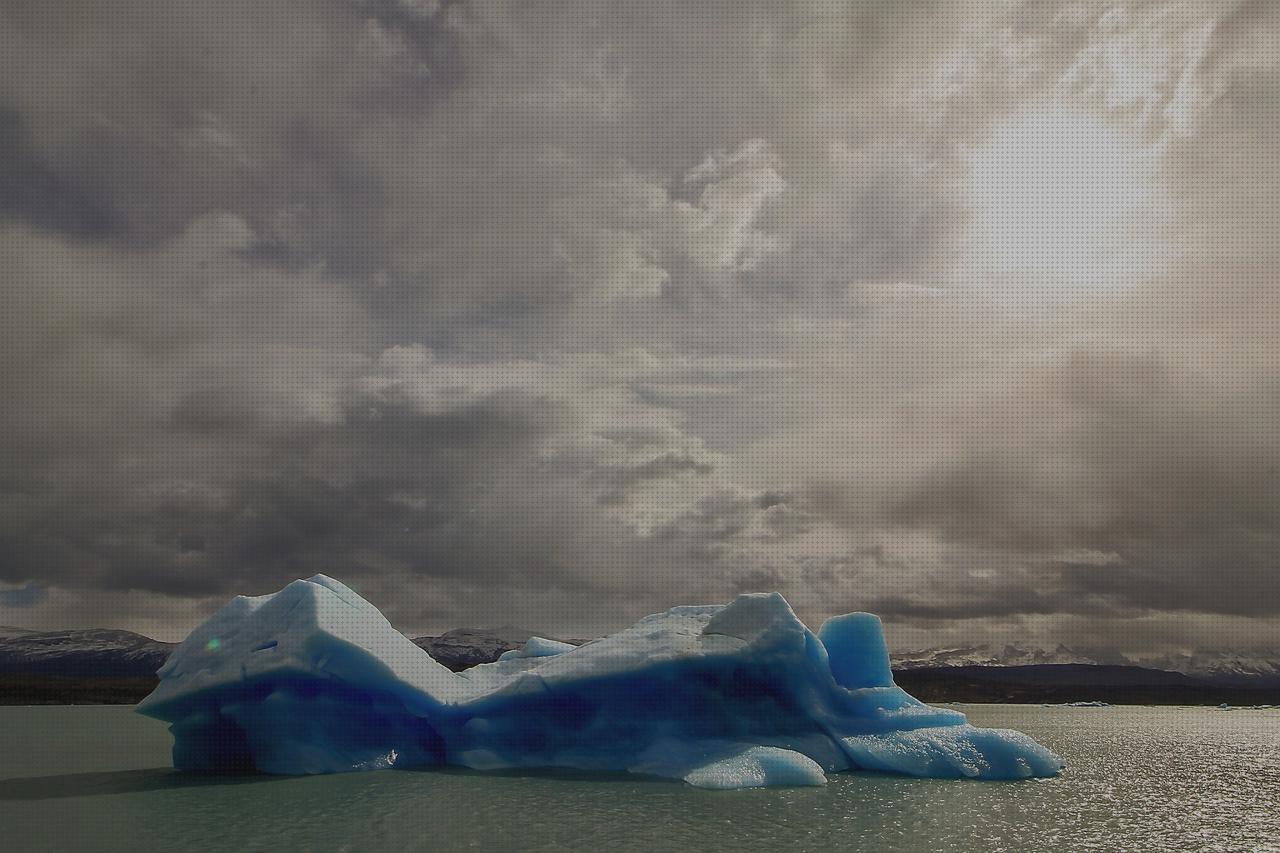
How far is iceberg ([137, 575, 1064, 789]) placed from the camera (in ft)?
53.0

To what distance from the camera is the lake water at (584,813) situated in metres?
10.6

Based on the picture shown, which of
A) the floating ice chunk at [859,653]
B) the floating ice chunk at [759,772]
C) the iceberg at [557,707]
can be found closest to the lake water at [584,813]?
the floating ice chunk at [759,772]

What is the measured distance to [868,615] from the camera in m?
19.4

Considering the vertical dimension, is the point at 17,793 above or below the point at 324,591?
below

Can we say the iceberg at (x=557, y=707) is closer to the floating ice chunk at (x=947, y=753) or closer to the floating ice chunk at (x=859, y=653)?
the floating ice chunk at (x=947, y=753)

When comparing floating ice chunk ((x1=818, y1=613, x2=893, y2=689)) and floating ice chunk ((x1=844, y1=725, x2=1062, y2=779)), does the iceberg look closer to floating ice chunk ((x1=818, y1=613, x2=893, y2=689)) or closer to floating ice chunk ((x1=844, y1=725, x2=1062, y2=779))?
floating ice chunk ((x1=844, y1=725, x2=1062, y2=779))

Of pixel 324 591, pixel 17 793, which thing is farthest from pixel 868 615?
pixel 17 793

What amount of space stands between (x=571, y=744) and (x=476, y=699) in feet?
7.45

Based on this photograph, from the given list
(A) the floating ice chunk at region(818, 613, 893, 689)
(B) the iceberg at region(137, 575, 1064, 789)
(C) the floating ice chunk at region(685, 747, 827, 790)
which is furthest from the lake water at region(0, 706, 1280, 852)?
(A) the floating ice chunk at region(818, 613, 893, 689)

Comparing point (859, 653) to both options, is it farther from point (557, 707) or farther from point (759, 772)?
point (557, 707)

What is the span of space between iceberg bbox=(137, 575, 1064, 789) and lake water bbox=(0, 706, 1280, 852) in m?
0.77

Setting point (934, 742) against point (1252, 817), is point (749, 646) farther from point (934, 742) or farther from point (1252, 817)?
point (1252, 817)

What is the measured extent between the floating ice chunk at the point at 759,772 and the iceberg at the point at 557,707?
4 cm

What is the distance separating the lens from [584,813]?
12.4 metres
